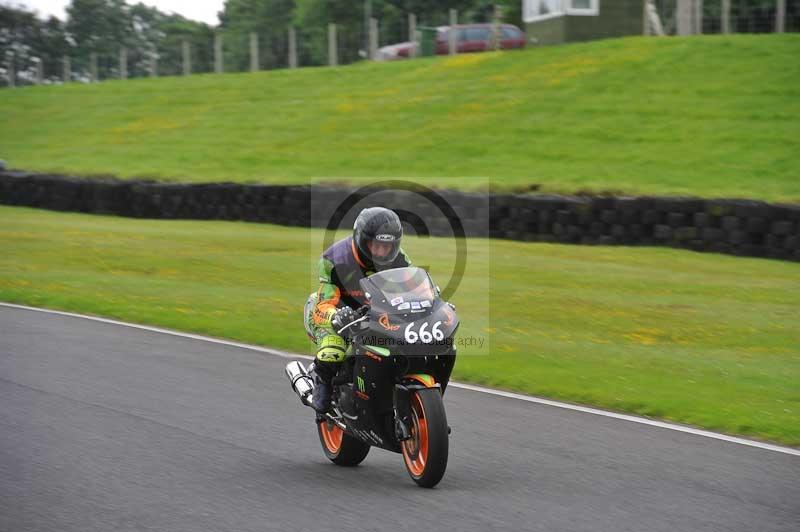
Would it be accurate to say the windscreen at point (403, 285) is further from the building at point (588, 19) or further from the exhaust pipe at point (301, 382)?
the building at point (588, 19)

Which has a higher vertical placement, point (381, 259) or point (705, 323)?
point (381, 259)

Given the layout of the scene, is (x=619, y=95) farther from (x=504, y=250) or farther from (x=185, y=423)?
(x=185, y=423)

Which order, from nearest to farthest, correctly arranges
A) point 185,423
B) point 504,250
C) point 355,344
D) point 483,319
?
1. point 355,344
2. point 185,423
3. point 483,319
4. point 504,250

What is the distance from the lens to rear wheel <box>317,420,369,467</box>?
23.1 ft

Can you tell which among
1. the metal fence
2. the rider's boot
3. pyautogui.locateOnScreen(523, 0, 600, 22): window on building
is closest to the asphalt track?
the rider's boot

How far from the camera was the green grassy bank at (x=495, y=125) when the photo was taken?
81.5ft

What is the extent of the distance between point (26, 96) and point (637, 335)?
4271 centimetres

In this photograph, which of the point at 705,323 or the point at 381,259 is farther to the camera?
the point at 705,323

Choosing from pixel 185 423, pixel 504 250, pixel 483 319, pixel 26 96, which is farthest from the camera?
A: pixel 26 96

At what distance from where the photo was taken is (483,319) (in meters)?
13.9

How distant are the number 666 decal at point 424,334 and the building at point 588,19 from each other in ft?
106

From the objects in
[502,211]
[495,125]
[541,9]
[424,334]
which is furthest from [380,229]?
[541,9]

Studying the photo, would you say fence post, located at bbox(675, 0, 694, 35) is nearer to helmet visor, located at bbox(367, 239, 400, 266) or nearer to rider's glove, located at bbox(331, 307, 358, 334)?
helmet visor, located at bbox(367, 239, 400, 266)

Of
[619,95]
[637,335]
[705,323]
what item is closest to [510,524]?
[637,335]
